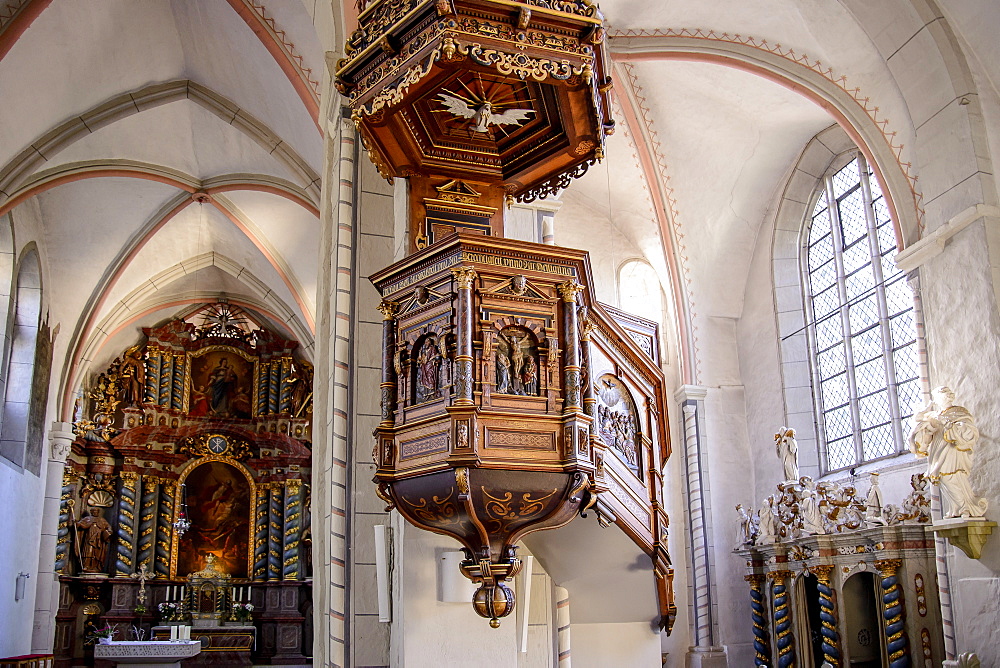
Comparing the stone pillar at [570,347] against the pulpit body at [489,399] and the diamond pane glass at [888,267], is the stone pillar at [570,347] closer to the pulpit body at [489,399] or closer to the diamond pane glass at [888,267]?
the pulpit body at [489,399]

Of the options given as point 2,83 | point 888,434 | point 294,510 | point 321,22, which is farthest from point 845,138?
point 294,510

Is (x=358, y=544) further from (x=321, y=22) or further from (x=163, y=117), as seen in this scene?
(x=163, y=117)

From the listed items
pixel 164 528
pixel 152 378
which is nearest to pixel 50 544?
pixel 164 528

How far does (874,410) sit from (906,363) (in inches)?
31.2

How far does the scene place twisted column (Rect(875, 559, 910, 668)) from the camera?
30.5ft

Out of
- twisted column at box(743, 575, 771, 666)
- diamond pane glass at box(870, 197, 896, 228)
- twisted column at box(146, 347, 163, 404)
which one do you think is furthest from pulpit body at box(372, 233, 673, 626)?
twisted column at box(146, 347, 163, 404)

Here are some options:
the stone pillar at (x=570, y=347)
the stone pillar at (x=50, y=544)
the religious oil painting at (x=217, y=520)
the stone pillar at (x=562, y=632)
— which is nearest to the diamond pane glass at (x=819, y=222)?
the stone pillar at (x=562, y=632)

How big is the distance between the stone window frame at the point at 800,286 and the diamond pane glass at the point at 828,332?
15 centimetres

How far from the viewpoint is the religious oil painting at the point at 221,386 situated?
63.8 feet

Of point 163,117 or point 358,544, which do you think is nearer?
point 358,544

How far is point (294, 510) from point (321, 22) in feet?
42.4

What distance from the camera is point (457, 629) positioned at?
18.4 feet

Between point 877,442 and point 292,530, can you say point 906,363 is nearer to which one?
point 877,442

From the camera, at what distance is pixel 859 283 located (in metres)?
12.0
